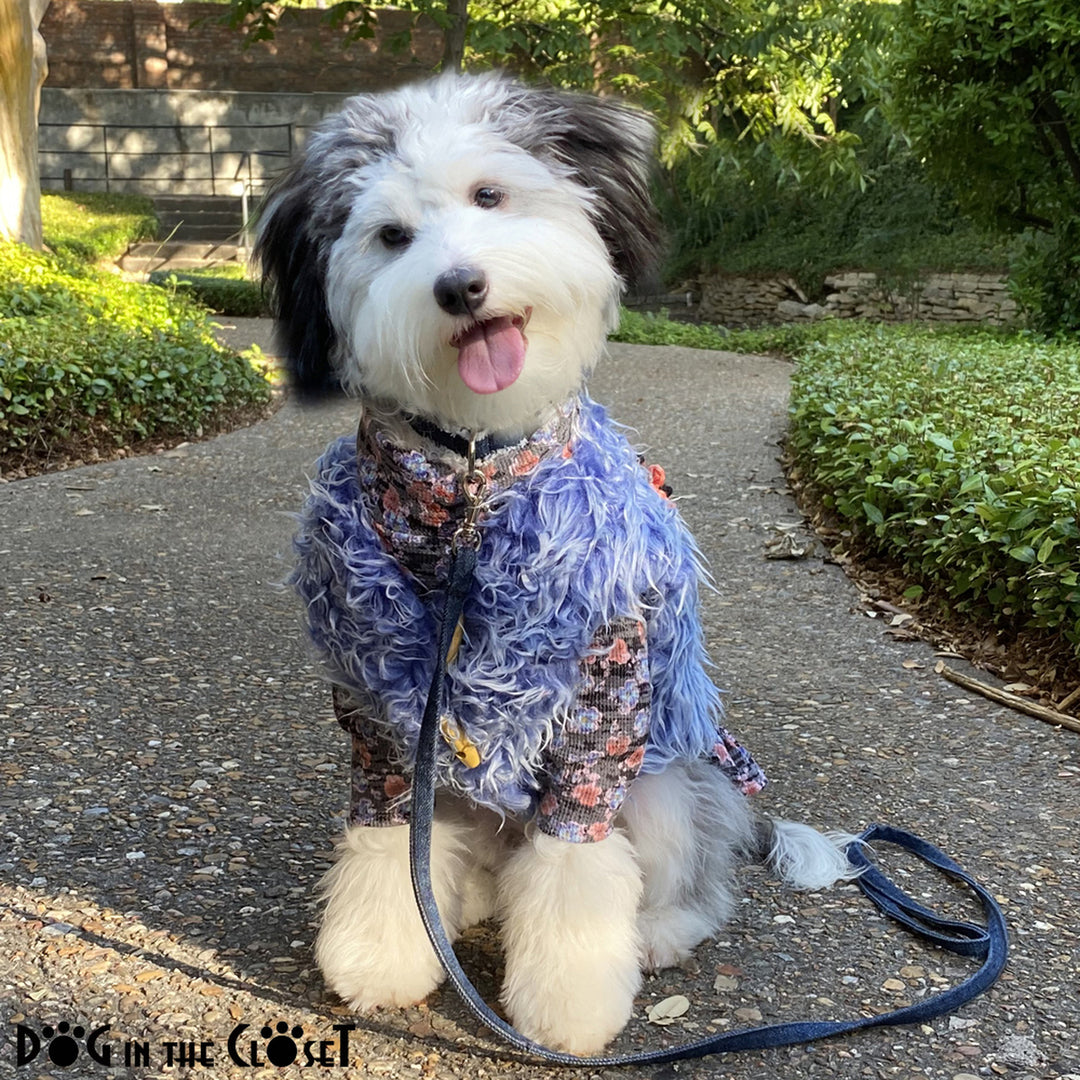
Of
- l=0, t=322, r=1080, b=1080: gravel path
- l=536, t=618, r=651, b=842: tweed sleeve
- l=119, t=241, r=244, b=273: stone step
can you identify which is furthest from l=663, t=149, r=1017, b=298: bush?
l=536, t=618, r=651, b=842: tweed sleeve

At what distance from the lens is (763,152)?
14.8m

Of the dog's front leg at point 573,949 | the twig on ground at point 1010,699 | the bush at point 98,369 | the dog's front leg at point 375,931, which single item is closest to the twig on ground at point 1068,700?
the twig on ground at point 1010,699

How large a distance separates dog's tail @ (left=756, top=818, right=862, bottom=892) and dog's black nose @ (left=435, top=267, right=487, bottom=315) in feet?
5.16

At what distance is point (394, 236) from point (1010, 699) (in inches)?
105

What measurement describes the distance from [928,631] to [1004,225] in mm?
6607

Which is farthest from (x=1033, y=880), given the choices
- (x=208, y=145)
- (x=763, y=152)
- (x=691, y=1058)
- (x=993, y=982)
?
(x=208, y=145)

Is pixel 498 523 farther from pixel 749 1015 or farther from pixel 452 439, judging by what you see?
pixel 749 1015

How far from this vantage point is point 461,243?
6.00 ft

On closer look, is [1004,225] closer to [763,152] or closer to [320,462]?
[763,152]

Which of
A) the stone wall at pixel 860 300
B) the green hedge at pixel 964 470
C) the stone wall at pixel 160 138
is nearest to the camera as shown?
the green hedge at pixel 964 470

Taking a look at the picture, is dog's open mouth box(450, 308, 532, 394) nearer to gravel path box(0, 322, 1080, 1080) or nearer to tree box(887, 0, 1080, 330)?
gravel path box(0, 322, 1080, 1080)

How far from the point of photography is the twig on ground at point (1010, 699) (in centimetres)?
357

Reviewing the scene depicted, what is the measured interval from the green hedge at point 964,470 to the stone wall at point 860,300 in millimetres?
8574

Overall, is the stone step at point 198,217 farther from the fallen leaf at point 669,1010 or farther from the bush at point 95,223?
the fallen leaf at point 669,1010
